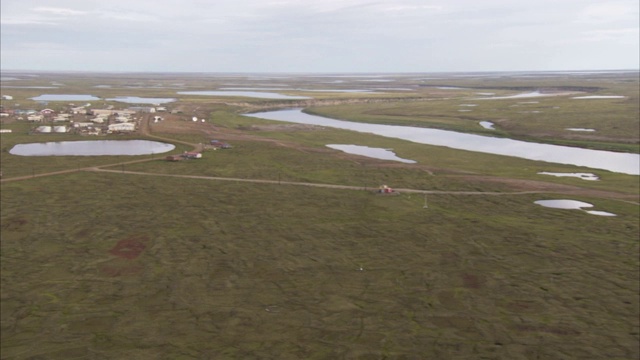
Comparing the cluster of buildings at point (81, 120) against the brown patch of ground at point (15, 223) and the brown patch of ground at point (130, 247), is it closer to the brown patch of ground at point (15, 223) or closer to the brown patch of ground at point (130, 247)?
the brown patch of ground at point (15, 223)

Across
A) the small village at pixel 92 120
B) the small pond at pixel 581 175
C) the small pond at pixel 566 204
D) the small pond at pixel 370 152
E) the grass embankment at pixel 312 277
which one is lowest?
the grass embankment at pixel 312 277

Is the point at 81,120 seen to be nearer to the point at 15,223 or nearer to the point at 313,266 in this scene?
the point at 15,223

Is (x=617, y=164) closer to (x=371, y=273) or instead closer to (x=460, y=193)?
(x=460, y=193)

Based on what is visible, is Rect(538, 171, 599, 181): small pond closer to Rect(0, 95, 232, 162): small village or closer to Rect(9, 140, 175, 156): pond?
Rect(0, 95, 232, 162): small village

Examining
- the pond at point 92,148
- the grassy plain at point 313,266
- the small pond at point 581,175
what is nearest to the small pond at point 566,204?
the grassy plain at point 313,266

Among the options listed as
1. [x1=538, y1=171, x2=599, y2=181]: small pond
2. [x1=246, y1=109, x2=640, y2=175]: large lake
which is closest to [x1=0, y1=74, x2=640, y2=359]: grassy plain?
[x1=538, y1=171, x2=599, y2=181]: small pond

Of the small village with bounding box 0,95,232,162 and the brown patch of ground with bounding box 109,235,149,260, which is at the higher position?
the small village with bounding box 0,95,232,162

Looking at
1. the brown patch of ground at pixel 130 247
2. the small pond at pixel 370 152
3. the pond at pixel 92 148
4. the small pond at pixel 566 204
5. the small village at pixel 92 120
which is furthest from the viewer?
the small village at pixel 92 120
